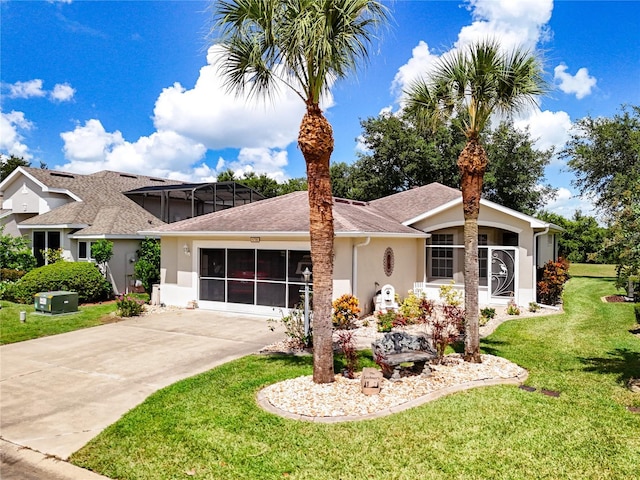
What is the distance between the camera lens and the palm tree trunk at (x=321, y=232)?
23.0 feet

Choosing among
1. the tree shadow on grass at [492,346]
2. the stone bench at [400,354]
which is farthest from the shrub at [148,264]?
the tree shadow on grass at [492,346]

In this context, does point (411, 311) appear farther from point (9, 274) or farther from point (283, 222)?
point (9, 274)

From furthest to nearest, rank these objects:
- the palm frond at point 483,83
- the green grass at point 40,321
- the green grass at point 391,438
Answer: the green grass at point 40,321
the palm frond at point 483,83
the green grass at point 391,438

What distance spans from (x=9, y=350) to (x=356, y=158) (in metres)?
32.8

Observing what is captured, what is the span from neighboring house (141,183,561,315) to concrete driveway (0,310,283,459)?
5.82ft

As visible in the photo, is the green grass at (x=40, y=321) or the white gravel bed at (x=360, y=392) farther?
the green grass at (x=40, y=321)

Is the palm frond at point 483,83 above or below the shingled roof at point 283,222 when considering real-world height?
above

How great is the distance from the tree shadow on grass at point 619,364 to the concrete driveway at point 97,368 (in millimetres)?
7412

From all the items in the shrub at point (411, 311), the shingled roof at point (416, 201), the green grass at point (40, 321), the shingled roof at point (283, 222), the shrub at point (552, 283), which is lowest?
the green grass at point (40, 321)

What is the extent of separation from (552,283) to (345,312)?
358 inches

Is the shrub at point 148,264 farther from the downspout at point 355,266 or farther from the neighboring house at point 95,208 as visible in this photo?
the downspout at point 355,266

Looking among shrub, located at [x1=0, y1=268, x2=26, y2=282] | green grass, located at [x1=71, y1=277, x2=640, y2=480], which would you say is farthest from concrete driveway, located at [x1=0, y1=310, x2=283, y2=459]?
shrub, located at [x1=0, y1=268, x2=26, y2=282]

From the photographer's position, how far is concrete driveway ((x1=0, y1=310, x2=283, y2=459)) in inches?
236

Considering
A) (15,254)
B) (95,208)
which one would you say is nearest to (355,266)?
(95,208)
